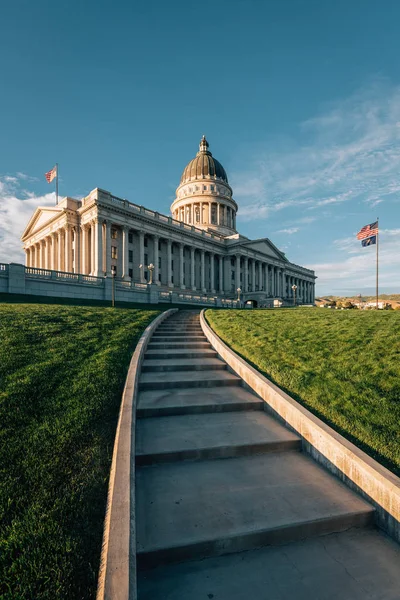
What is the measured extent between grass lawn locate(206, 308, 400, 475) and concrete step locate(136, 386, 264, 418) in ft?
3.17

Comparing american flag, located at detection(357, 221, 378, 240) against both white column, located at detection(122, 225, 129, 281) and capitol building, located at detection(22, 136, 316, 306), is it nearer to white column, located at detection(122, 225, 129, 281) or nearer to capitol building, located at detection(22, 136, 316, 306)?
capitol building, located at detection(22, 136, 316, 306)

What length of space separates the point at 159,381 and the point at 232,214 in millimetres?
87261

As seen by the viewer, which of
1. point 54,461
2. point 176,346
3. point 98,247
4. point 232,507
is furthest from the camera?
point 98,247

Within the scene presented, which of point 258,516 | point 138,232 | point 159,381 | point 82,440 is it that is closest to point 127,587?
point 258,516

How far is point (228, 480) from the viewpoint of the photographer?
4527 mm

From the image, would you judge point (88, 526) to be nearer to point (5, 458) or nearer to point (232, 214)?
point (5, 458)

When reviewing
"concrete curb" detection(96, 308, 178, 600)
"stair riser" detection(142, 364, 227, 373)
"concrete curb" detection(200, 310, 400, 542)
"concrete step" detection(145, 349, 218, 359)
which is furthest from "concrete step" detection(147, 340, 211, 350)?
"concrete curb" detection(96, 308, 178, 600)

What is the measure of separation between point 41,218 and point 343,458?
65.9 metres

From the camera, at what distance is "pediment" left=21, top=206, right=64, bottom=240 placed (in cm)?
5309

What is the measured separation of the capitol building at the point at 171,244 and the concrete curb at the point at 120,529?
32.1 m

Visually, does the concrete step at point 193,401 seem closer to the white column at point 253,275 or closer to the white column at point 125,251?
the white column at point 125,251

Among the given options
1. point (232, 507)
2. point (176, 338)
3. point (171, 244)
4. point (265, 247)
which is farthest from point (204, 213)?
point (232, 507)

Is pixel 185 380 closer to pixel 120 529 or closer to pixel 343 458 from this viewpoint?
pixel 343 458

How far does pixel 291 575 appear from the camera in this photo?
3.15 m
